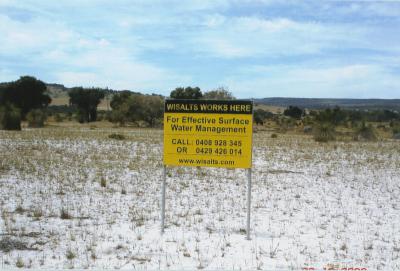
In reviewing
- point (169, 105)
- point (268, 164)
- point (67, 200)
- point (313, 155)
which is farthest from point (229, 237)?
point (313, 155)

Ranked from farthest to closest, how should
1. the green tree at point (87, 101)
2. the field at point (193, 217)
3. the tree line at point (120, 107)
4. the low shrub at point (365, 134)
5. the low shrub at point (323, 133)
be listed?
the green tree at point (87, 101) < the tree line at point (120, 107) < the low shrub at point (365, 134) < the low shrub at point (323, 133) < the field at point (193, 217)

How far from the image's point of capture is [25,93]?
59875mm

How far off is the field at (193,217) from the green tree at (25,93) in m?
48.1

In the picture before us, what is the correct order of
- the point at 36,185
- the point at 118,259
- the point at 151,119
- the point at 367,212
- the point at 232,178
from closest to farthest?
the point at 118,259, the point at 367,212, the point at 36,185, the point at 232,178, the point at 151,119

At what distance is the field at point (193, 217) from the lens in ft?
19.9

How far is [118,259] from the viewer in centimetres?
596

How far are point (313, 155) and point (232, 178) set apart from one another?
302 inches

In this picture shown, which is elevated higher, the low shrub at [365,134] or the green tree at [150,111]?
the green tree at [150,111]

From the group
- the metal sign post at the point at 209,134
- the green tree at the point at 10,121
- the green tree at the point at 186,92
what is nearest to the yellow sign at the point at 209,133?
the metal sign post at the point at 209,134

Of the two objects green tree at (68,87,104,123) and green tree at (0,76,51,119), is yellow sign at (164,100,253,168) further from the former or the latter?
green tree at (68,87,104,123)

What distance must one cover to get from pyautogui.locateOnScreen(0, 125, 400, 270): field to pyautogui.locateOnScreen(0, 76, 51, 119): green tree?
48.1 meters

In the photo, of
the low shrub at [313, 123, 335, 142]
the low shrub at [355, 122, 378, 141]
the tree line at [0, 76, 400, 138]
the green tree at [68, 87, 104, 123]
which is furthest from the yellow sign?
the green tree at [68, 87, 104, 123]

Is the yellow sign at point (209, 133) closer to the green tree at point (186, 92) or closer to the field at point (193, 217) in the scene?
the field at point (193, 217)

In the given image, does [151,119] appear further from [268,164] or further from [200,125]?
[200,125]
